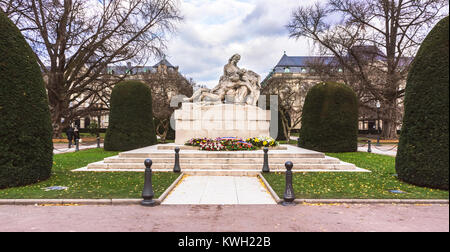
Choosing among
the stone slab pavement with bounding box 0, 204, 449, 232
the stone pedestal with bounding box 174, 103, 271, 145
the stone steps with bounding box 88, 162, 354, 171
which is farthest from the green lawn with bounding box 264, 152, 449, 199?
the stone pedestal with bounding box 174, 103, 271, 145

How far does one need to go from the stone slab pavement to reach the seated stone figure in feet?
33.9

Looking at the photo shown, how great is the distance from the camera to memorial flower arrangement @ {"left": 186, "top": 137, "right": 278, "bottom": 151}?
1266cm

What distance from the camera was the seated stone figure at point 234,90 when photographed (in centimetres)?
1590

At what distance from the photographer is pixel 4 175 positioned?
7133 millimetres

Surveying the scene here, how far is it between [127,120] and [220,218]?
13.3 metres

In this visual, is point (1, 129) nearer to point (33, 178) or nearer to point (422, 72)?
point (33, 178)

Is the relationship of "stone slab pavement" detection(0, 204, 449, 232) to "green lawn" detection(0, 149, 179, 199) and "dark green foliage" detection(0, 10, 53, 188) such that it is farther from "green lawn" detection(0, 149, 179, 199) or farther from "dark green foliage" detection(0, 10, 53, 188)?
"dark green foliage" detection(0, 10, 53, 188)

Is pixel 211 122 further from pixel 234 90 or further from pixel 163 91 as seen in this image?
pixel 163 91

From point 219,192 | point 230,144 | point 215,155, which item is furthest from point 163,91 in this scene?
point 219,192

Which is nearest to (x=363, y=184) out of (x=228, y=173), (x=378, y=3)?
(x=228, y=173)

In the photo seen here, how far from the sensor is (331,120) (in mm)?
16797

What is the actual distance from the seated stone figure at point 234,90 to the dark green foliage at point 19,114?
8664 mm

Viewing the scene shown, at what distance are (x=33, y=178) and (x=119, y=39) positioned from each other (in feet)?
55.1

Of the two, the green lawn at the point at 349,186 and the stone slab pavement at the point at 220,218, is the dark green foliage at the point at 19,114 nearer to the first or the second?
the stone slab pavement at the point at 220,218
